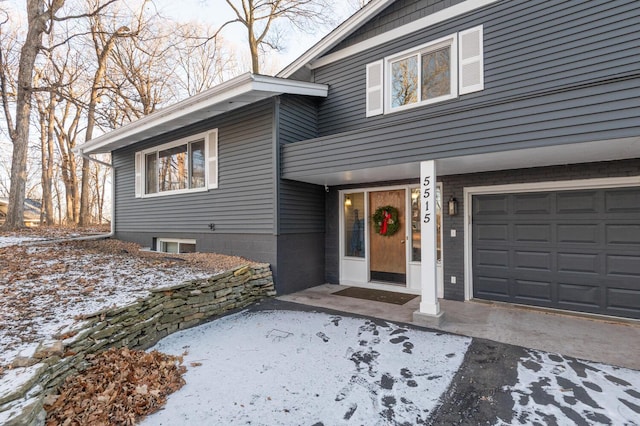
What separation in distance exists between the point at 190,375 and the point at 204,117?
552cm

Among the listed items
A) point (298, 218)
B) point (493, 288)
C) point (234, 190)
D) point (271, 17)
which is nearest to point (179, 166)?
point (234, 190)

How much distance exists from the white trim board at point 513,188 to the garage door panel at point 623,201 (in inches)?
3.6

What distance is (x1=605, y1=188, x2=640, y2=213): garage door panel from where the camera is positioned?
4281 millimetres

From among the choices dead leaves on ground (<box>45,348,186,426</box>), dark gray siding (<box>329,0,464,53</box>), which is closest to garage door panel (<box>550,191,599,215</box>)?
dark gray siding (<box>329,0,464,53</box>)

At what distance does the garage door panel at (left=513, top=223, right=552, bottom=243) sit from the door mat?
2.01 meters

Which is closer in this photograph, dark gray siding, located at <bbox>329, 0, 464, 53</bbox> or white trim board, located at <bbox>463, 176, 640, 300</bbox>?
white trim board, located at <bbox>463, 176, 640, 300</bbox>

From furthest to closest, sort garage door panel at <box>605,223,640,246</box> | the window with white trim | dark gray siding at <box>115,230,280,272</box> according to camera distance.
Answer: the window with white trim, dark gray siding at <box>115,230,280,272</box>, garage door panel at <box>605,223,640,246</box>

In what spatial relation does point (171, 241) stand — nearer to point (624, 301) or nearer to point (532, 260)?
point (532, 260)

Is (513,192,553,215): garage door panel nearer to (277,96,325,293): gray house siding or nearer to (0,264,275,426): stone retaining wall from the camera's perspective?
(277,96,325,293): gray house siding

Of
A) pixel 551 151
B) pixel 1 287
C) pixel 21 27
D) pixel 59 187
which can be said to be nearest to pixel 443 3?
pixel 551 151

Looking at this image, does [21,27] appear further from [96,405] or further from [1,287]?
[96,405]

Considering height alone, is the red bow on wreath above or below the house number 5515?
below

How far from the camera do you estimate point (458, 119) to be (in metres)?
4.16

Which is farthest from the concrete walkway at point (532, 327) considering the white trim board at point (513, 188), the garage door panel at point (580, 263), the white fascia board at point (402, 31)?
the white fascia board at point (402, 31)
